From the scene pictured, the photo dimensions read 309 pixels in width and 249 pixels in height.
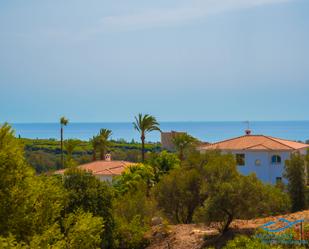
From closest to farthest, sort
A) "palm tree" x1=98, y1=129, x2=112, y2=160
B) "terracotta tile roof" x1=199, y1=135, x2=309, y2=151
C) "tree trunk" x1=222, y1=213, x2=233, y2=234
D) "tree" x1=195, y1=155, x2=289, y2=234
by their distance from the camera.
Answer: "tree" x1=195, y1=155, x2=289, y2=234, "tree trunk" x1=222, y1=213, x2=233, y2=234, "terracotta tile roof" x1=199, y1=135, x2=309, y2=151, "palm tree" x1=98, y1=129, x2=112, y2=160

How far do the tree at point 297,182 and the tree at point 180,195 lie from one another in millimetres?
7408

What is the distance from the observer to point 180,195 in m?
38.3

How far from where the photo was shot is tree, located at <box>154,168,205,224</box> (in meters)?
38.1

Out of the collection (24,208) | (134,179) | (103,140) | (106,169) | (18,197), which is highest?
(103,140)

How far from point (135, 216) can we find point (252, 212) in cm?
680

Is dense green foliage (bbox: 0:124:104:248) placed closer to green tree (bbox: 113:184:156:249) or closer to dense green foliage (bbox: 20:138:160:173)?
green tree (bbox: 113:184:156:249)

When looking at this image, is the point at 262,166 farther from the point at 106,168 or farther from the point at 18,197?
the point at 18,197

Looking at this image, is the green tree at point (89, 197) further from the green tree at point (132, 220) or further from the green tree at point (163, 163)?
the green tree at point (163, 163)

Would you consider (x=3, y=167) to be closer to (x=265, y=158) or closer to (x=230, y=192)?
(x=230, y=192)

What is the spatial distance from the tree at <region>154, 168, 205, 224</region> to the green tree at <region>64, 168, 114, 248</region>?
601 centimetres

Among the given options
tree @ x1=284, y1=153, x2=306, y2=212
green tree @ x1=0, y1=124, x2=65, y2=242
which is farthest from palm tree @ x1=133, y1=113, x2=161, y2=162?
green tree @ x1=0, y1=124, x2=65, y2=242

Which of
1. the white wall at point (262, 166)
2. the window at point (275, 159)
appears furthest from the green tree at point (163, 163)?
the window at point (275, 159)

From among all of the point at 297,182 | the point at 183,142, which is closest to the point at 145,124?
the point at 183,142

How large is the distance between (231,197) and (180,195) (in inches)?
344
